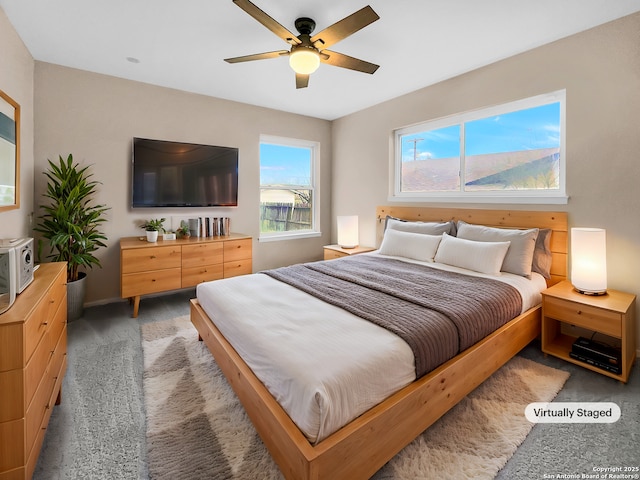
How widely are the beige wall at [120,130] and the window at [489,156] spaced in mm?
2068

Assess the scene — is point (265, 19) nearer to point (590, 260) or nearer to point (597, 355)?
point (590, 260)

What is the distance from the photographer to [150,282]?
10.5 ft

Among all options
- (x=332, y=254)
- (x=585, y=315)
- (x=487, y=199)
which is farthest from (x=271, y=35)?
(x=585, y=315)

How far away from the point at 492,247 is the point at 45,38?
415cm

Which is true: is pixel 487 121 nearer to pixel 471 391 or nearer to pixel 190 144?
pixel 471 391

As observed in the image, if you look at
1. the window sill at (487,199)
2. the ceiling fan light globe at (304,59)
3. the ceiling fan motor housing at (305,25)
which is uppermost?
the ceiling fan motor housing at (305,25)

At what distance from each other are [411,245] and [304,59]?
203cm

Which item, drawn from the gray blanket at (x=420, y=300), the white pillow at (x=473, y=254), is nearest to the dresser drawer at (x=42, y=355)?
the gray blanket at (x=420, y=300)

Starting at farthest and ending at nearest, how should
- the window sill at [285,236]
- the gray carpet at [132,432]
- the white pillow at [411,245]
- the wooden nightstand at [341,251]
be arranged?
the window sill at [285,236]
the wooden nightstand at [341,251]
the white pillow at [411,245]
the gray carpet at [132,432]

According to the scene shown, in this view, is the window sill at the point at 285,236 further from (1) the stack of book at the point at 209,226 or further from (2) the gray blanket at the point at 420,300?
(2) the gray blanket at the point at 420,300

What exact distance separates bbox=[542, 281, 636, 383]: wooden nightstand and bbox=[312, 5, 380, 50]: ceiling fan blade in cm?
228

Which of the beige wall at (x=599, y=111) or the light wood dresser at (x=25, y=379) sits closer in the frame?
the light wood dresser at (x=25, y=379)

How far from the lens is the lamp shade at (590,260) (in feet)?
7.43

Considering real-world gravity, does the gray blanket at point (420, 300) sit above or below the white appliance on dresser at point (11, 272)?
below
